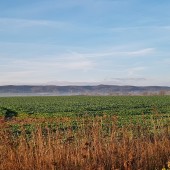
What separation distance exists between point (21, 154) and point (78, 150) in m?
1.22

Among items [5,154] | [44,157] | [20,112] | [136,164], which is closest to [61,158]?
[44,157]

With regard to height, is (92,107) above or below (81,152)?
below

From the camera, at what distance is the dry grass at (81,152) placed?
27.7ft

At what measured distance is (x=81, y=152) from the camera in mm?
8883

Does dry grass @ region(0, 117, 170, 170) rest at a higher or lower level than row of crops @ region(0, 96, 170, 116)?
higher

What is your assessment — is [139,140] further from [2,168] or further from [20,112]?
[20,112]

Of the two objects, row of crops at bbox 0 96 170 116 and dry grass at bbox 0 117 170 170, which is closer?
dry grass at bbox 0 117 170 170

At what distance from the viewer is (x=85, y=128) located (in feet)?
34.0

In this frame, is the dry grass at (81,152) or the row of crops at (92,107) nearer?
the dry grass at (81,152)

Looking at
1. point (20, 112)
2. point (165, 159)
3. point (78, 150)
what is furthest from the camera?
point (20, 112)

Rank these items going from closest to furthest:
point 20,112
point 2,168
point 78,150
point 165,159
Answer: point 2,168, point 78,150, point 165,159, point 20,112

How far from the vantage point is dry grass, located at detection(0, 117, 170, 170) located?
332 inches

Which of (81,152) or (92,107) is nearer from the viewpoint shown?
(81,152)

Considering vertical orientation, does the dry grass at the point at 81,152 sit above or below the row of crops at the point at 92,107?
above
